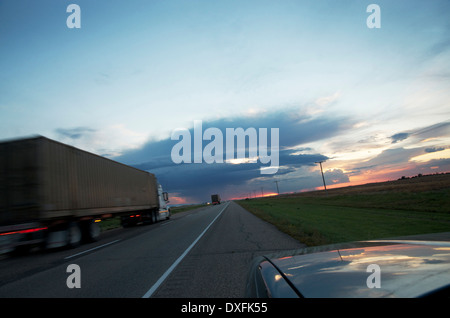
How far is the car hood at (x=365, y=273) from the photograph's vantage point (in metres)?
1.72

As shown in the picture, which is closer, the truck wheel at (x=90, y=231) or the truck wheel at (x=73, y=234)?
the truck wheel at (x=73, y=234)

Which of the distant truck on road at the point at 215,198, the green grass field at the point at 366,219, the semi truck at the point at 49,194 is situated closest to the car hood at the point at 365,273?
the green grass field at the point at 366,219

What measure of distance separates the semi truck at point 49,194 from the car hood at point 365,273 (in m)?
11.7

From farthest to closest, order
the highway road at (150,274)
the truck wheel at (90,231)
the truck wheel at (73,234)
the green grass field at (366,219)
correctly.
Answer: the truck wheel at (90,231) → the truck wheel at (73,234) → the green grass field at (366,219) → the highway road at (150,274)

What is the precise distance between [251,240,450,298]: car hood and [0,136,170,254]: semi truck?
11.7 m

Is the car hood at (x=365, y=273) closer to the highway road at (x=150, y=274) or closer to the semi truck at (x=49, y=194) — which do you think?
the highway road at (x=150, y=274)

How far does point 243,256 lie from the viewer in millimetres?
8320

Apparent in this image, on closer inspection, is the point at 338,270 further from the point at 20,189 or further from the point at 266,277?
the point at 20,189

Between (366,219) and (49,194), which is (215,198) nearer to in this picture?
(366,219)

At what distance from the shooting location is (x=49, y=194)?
38.7 ft

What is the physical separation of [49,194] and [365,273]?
500 inches

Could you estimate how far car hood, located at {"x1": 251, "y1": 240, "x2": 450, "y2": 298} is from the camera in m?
1.72
